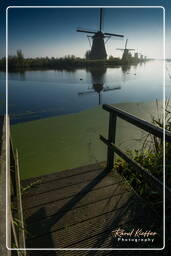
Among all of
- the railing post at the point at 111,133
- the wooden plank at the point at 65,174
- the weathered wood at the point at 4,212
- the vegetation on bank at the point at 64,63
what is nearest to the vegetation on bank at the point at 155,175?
the railing post at the point at 111,133

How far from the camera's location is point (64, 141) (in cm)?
427

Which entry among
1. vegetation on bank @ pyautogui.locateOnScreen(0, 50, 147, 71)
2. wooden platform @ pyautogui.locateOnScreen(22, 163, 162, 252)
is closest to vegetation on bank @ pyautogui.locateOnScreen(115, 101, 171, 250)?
wooden platform @ pyautogui.locateOnScreen(22, 163, 162, 252)

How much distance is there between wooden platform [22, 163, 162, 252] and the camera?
150 cm

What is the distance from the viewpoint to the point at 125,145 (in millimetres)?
4004

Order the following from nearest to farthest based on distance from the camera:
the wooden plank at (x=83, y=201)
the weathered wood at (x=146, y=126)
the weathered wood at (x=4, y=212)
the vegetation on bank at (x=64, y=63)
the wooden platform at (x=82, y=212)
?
the weathered wood at (x=4, y=212) < the weathered wood at (x=146, y=126) < the wooden platform at (x=82, y=212) < the wooden plank at (x=83, y=201) < the vegetation on bank at (x=64, y=63)

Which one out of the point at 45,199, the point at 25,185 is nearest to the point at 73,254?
the point at 45,199

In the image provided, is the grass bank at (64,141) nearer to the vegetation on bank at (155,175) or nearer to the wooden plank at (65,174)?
the vegetation on bank at (155,175)

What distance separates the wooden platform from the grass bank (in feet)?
2.68

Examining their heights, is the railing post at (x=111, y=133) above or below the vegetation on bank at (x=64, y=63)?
below

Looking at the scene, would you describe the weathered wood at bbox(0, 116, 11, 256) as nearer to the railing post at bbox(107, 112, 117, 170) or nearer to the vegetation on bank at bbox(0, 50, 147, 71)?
the railing post at bbox(107, 112, 117, 170)

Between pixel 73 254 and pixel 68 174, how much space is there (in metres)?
1.08

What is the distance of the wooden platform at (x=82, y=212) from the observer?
4.91 ft

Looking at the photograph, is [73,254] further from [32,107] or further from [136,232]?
[32,107]

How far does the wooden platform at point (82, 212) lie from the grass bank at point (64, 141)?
0.82m
